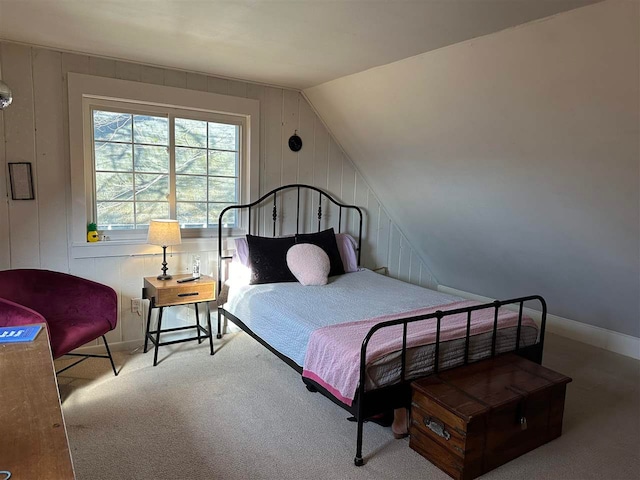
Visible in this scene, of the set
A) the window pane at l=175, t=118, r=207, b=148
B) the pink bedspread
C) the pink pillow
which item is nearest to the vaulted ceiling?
the window pane at l=175, t=118, r=207, b=148

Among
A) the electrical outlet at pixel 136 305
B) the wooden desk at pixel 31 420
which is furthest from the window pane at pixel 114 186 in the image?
the wooden desk at pixel 31 420

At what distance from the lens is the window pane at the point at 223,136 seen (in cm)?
390

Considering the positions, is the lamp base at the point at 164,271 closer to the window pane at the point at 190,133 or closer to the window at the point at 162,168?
A: the window at the point at 162,168

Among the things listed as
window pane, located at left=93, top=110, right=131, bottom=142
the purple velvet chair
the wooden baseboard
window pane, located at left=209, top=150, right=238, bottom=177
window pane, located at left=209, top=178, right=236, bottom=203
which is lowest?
the wooden baseboard

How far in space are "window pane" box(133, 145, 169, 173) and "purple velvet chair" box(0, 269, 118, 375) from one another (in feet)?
3.41

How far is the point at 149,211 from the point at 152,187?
0.64ft

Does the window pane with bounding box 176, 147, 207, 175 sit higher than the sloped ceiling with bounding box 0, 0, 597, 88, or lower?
lower

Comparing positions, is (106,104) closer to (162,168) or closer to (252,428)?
(162,168)

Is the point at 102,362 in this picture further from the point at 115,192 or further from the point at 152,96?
the point at 152,96

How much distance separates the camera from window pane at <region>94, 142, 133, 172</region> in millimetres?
3432

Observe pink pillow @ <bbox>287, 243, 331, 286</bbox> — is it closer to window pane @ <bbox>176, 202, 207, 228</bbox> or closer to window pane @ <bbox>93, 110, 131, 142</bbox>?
window pane @ <bbox>176, 202, 207, 228</bbox>

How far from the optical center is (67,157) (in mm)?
3254

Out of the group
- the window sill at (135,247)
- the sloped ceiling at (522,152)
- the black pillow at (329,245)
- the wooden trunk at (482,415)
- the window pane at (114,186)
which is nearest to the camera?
the wooden trunk at (482,415)

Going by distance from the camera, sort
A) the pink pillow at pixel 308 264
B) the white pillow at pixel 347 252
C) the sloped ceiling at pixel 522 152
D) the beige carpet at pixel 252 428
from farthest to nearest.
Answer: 1. the white pillow at pixel 347 252
2. the pink pillow at pixel 308 264
3. the sloped ceiling at pixel 522 152
4. the beige carpet at pixel 252 428
